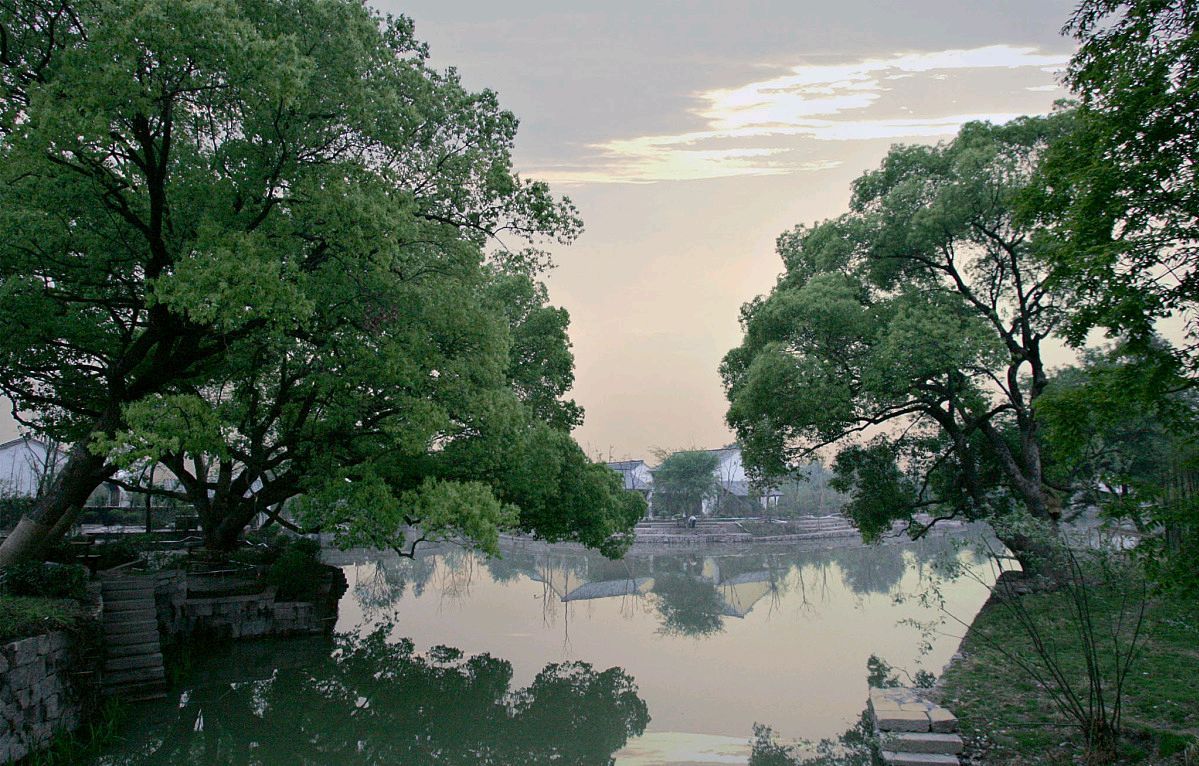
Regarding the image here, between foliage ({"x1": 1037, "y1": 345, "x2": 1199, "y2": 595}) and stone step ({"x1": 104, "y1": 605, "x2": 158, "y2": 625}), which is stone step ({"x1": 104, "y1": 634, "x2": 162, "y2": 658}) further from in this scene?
foliage ({"x1": 1037, "y1": 345, "x2": 1199, "y2": 595})

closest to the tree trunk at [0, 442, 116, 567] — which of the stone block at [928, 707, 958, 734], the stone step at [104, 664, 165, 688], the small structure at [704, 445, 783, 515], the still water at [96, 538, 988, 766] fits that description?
the stone step at [104, 664, 165, 688]

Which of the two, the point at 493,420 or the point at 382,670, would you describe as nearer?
the point at 493,420

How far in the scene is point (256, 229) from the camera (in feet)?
33.2

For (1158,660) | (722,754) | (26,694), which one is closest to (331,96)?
(26,694)

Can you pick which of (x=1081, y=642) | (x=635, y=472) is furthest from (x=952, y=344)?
(x=635, y=472)

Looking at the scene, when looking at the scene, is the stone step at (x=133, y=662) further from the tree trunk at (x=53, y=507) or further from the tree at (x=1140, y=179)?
the tree at (x=1140, y=179)

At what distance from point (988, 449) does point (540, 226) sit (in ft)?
38.2

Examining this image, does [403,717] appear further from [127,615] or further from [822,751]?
[822,751]

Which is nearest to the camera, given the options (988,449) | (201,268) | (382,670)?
(201,268)

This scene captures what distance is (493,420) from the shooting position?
1123cm

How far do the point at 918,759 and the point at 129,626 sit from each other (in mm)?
10443

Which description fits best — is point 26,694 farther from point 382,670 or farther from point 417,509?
point 382,670

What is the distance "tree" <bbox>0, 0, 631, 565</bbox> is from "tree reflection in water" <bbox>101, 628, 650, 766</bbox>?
106 inches

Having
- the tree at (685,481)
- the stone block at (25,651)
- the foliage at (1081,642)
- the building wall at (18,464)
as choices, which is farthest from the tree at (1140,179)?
the building wall at (18,464)
